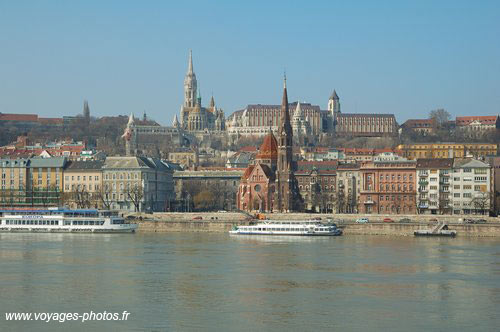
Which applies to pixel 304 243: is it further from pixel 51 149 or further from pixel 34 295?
pixel 51 149

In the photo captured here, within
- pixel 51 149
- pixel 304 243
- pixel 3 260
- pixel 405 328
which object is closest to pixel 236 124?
pixel 51 149

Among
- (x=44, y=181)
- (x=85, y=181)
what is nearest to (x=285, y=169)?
(x=85, y=181)

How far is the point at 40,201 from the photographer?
300 feet

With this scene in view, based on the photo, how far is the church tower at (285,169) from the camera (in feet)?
289

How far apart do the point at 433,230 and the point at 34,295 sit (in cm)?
3427

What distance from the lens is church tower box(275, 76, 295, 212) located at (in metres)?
88.1

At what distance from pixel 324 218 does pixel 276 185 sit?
14.8 m

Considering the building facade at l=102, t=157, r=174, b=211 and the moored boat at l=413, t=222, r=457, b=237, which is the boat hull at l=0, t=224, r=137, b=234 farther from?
the building facade at l=102, t=157, r=174, b=211

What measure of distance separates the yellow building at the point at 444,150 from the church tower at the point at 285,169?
1450 inches

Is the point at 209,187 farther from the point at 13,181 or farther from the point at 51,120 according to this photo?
the point at 51,120

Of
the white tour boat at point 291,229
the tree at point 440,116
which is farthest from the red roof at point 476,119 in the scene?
the white tour boat at point 291,229

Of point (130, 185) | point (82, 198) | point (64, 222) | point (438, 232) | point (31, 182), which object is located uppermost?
point (31, 182)

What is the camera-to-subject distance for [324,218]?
74812 mm

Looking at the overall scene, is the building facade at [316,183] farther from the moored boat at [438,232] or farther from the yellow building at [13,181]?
the moored boat at [438,232]
